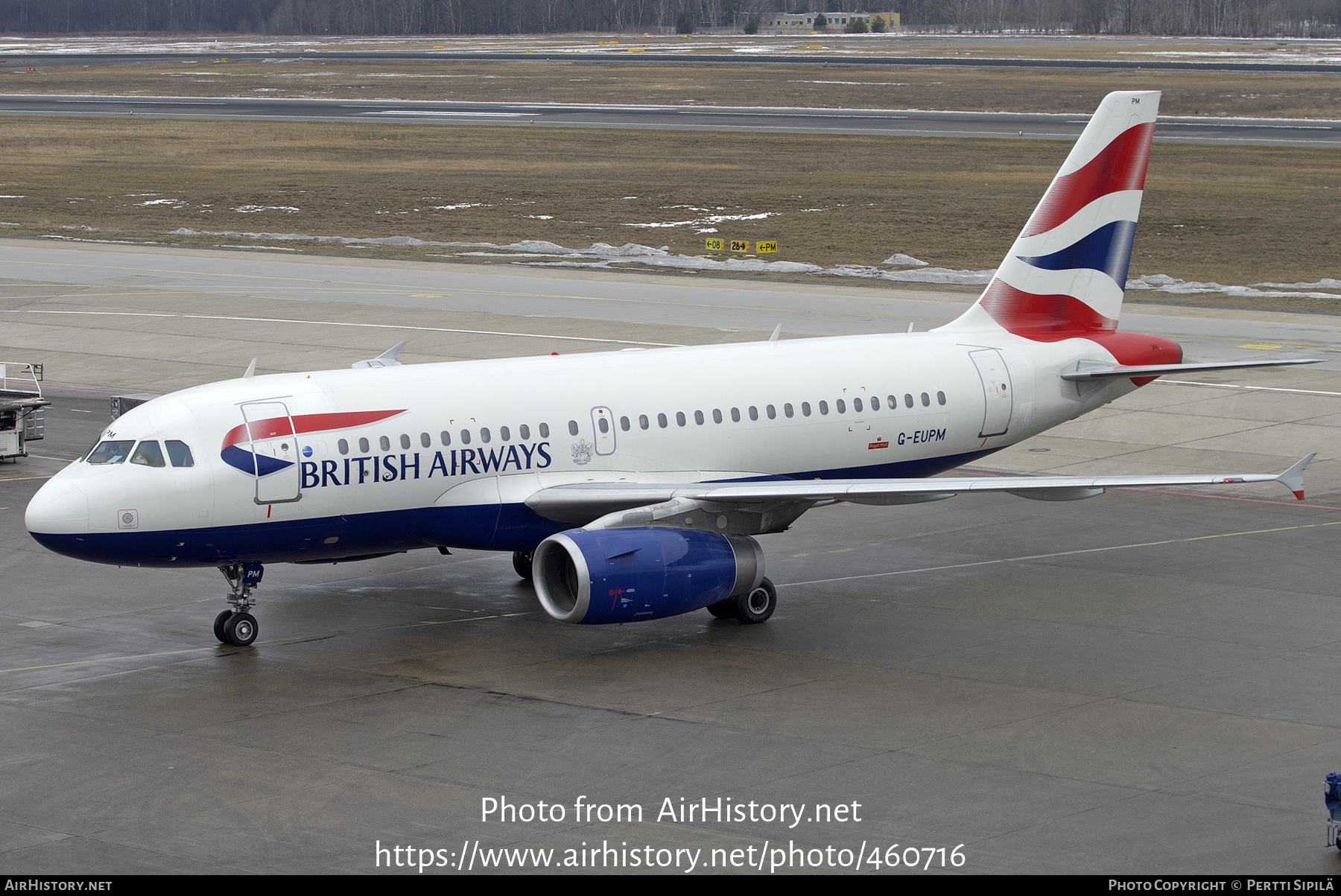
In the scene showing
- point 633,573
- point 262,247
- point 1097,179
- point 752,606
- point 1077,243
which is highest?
point 1097,179

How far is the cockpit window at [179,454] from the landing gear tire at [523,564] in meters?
6.52

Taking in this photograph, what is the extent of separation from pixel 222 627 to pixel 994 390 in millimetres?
14908

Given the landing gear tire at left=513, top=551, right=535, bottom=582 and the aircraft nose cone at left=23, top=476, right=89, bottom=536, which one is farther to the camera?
the landing gear tire at left=513, top=551, right=535, bottom=582

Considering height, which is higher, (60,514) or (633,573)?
(60,514)

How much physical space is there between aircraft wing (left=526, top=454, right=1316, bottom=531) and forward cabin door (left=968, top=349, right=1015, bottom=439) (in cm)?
549

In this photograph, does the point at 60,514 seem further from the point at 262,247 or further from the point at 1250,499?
the point at 262,247

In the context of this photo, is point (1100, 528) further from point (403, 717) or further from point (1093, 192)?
point (403, 717)

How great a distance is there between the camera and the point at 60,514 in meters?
24.2

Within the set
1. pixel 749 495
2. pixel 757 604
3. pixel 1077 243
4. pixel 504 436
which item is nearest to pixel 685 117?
pixel 1077 243

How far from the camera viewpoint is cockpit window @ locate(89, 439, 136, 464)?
2494 centimetres

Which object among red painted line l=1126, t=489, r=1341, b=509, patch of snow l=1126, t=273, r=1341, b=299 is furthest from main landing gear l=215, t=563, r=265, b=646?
patch of snow l=1126, t=273, r=1341, b=299

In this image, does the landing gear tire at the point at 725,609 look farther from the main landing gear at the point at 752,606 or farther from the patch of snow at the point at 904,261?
the patch of snow at the point at 904,261

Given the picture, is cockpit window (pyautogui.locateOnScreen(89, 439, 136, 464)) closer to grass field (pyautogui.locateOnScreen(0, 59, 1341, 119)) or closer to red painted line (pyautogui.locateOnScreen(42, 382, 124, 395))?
red painted line (pyautogui.locateOnScreen(42, 382, 124, 395))

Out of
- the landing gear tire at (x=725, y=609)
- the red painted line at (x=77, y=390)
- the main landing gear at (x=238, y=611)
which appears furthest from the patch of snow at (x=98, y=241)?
the landing gear tire at (x=725, y=609)
